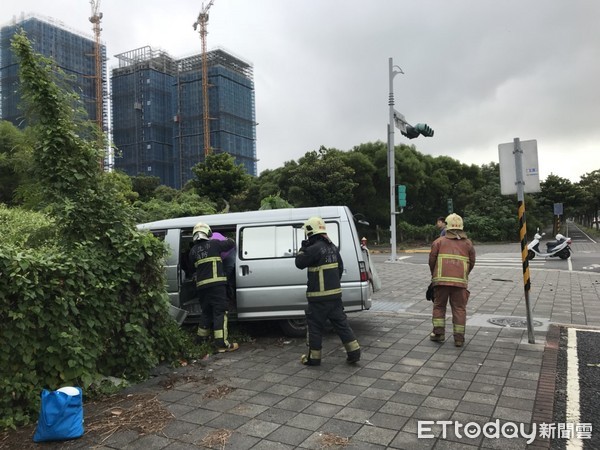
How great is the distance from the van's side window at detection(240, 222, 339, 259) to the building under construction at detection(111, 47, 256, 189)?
72.8 metres

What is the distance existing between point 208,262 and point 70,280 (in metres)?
2.01

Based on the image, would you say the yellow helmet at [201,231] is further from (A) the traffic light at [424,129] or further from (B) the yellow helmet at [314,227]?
(A) the traffic light at [424,129]

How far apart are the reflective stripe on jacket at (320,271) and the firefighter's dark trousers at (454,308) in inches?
68.4

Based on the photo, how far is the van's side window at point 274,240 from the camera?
6348 mm

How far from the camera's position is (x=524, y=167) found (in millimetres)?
6207

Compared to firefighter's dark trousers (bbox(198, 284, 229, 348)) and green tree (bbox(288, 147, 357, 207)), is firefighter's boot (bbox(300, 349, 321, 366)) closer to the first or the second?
firefighter's dark trousers (bbox(198, 284, 229, 348))

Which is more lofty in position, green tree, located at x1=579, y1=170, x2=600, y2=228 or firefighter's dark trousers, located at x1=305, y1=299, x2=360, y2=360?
green tree, located at x1=579, y1=170, x2=600, y2=228

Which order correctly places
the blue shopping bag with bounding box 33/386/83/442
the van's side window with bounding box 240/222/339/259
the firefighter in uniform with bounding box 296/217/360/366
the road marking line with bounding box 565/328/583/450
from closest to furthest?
the road marking line with bounding box 565/328/583/450 < the blue shopping bag with bounding box 33/386/83/442 < the firefighter in uniform with bounding box 296/217/360/366 < the van's side window with bounding box 240/222/339/259

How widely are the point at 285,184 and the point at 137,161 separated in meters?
58.2

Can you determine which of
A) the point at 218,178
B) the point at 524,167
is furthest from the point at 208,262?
the point at 218,178

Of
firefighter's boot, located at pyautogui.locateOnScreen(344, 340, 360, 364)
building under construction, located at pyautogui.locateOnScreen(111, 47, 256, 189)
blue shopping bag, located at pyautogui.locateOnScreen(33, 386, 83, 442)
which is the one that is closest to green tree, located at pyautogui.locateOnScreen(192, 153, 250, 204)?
firefighter's boot, located at pyautogui.locateOnScreen(344, 340, 360, 364)

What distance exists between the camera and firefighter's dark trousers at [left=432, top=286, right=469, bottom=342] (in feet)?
19.4

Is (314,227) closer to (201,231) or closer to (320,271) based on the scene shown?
(320,271)

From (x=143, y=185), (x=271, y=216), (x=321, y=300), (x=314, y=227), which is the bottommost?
(x=321, y=300)
